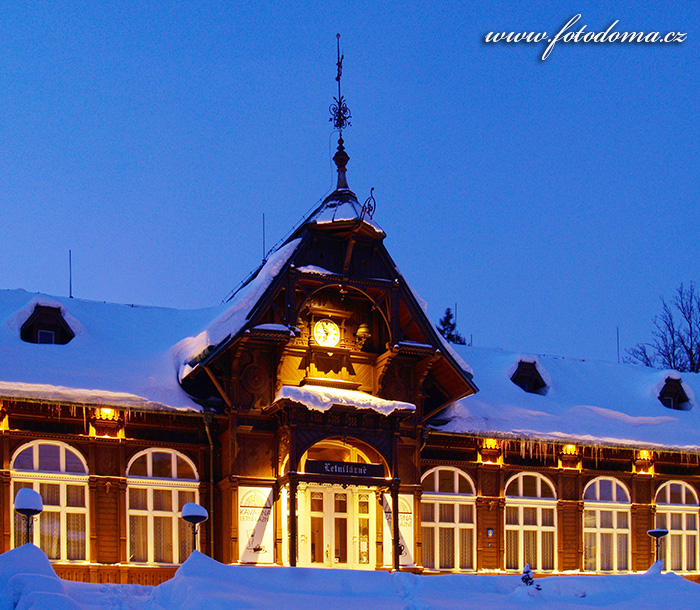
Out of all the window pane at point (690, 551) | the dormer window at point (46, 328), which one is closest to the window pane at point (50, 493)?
the dormer window at point (46, 328)

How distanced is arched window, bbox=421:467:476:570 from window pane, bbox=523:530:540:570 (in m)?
1.56

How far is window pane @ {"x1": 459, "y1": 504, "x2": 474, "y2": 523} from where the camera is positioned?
1093 inches

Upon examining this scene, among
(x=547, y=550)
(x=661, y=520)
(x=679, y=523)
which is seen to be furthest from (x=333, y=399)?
(x=679, y=523)

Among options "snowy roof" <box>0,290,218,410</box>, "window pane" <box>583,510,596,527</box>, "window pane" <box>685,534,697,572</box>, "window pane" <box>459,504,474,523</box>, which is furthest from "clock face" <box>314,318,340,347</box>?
"window pane" <box>685,534,697,572</box>

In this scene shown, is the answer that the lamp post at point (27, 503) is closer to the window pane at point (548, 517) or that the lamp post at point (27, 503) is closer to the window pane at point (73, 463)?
the window pane at point (73, 463)

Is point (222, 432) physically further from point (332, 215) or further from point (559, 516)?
point (559, 516)

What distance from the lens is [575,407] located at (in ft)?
98.7

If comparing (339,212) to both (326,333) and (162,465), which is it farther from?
(162,465)

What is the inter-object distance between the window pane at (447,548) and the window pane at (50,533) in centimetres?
948

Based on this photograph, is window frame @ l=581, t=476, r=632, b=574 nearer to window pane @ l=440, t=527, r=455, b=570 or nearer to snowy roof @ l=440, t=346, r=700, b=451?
snowy roof @ l=440, t=346, r=700, b=451

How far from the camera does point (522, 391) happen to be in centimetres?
3023

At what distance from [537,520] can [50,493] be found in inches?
496

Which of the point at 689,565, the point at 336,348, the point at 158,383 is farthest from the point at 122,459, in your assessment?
the point at 689,565

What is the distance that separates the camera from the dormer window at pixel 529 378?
101 ft
